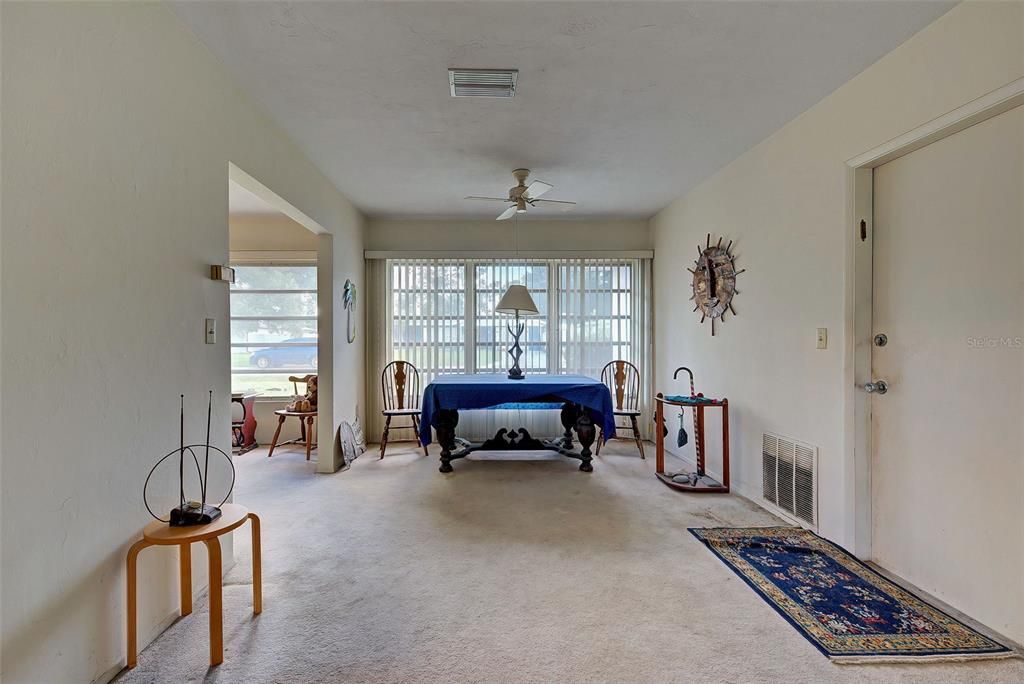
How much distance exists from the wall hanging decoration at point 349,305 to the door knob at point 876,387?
4.12m

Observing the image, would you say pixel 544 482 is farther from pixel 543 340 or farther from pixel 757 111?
pixel 757 111

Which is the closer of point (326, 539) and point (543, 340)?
point (326, 539)

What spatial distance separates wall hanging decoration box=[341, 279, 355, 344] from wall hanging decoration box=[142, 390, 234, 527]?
231 cm

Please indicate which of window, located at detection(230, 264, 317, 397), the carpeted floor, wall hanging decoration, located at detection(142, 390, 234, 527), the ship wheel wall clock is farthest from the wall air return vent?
window, located at detection(230, 264, 317, 397)

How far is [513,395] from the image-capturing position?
3867 millimetres

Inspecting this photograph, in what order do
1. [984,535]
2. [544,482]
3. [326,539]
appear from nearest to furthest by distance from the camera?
1. [984,535]
2. [326,539]
3. [544,482]

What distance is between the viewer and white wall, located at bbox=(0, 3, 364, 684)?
1.30 meters

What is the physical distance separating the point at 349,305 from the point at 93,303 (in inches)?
120

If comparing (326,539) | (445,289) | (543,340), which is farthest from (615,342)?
(326,539)

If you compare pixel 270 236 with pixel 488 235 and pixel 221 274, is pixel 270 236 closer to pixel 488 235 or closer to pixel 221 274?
pixel 488 235

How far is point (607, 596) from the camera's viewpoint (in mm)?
2098

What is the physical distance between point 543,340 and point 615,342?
0.88m

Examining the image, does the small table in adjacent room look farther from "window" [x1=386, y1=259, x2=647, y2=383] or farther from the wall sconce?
the wall sconce

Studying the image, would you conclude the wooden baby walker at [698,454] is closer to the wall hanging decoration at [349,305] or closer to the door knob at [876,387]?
the door knob at [876,387]
